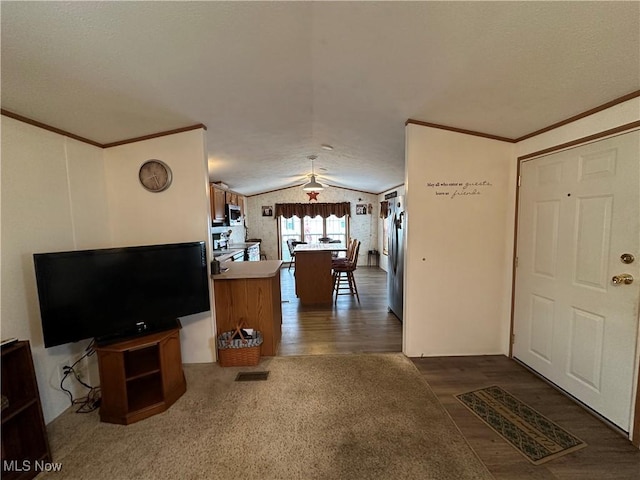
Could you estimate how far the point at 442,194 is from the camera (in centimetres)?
267

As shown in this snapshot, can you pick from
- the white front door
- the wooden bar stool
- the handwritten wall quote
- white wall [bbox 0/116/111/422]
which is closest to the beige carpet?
white wall [bbox 0/116/111/422]

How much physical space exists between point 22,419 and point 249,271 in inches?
70.2

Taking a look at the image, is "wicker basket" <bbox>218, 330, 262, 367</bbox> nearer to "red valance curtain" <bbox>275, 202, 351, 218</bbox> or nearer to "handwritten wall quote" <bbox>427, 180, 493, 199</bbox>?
"handwritten wall quote" <bbox>427, 180, 493, 199</bbox>

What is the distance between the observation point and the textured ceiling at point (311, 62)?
1.24 m

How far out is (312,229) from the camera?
856 centimetres

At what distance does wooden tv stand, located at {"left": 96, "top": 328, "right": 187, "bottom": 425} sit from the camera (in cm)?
191

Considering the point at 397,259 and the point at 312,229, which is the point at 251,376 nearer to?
the point at 397,259

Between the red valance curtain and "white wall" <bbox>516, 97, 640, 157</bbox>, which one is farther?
the red valance curtain

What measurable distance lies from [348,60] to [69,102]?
6.04ft

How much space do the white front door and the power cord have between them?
3.72 metres

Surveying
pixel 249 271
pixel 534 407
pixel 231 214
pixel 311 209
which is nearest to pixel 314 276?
pixel 249 271

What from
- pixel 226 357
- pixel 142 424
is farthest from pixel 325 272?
pixel 142 424

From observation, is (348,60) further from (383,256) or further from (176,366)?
(383,256)

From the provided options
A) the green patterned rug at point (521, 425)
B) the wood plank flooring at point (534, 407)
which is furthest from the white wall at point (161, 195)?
the green patterned rug at point (521, 425)
